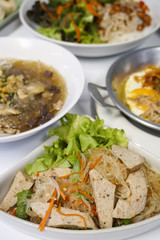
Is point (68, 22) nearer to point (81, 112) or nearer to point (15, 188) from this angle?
point (81, 112)

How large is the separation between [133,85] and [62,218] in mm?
1382

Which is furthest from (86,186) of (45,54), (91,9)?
(91,9)

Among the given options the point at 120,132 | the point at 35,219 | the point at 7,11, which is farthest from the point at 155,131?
the point at 7,11

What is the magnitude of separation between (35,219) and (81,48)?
167 centimetres

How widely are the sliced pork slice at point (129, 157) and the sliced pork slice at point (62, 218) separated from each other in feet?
1.09

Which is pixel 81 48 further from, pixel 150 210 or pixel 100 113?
pixel 150 210

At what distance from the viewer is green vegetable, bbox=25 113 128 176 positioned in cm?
156

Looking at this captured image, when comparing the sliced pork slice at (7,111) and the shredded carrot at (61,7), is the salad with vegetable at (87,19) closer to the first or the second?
the shredded carrot at (61,7)

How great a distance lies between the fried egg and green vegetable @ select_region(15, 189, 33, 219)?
1.03 metres

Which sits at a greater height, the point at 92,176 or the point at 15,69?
the point at 92,176

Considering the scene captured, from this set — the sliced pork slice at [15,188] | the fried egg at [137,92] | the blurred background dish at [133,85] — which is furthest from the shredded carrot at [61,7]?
the sliced pork slice at [15,188]

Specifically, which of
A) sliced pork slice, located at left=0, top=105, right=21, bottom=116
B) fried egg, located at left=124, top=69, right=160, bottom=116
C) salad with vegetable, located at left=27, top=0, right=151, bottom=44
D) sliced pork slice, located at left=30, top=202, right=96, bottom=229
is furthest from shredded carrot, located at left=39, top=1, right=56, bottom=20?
sliced pork slice, located at left=30, top=202, right=96, bottom=229

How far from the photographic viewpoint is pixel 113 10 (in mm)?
3076

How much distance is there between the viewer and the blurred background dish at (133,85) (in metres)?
1.97
